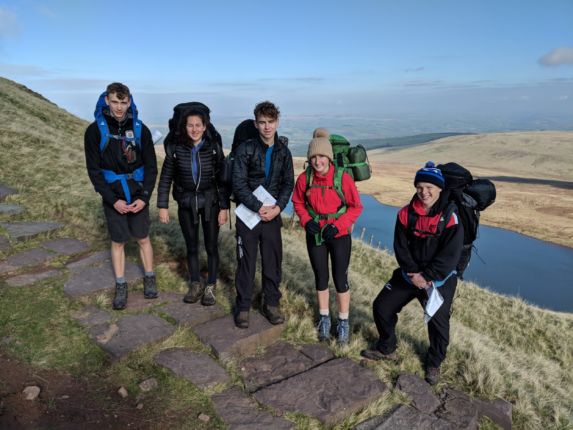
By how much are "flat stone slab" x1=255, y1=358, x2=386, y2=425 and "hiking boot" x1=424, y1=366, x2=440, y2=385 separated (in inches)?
28.4

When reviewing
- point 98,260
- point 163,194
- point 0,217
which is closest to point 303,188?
point 163,194

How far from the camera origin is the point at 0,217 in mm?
7551

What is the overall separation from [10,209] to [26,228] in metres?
1.17

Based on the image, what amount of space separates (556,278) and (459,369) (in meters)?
37.1

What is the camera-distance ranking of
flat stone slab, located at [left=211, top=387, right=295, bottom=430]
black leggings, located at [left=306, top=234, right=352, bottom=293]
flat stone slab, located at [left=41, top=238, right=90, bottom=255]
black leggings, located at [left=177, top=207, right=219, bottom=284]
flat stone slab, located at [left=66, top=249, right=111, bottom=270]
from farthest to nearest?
flat stone slab, located at [left=41, top=238, right=90, bottom=255] → flat stone slab, located at [left=66, top=249, right=111, bottom=270] → black leggings, located at [left=177, top=207, right=219, bottom=284] → black leggings, located at [left=306, top=234, right=352, bottom=293] → flat stone slab, located at [left=211, top=387, right=295, bottom=430]

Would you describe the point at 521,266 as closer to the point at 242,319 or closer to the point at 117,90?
the point at 242,319

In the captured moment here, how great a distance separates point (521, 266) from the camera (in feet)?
123

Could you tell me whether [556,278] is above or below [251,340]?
below

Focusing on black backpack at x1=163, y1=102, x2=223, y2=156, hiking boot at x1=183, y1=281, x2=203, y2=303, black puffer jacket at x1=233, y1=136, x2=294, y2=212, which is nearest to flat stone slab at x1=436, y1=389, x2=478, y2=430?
black puffer jacket at x1=233, y1=136, x2=294, y2=212

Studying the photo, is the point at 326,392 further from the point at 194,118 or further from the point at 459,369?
the point at 194,118

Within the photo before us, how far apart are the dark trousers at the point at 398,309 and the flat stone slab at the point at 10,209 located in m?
7.11

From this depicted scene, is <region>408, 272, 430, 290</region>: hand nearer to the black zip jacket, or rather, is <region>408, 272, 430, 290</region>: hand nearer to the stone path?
the stone path

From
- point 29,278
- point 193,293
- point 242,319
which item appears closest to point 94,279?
point 29,278

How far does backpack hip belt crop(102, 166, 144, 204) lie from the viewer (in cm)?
494
